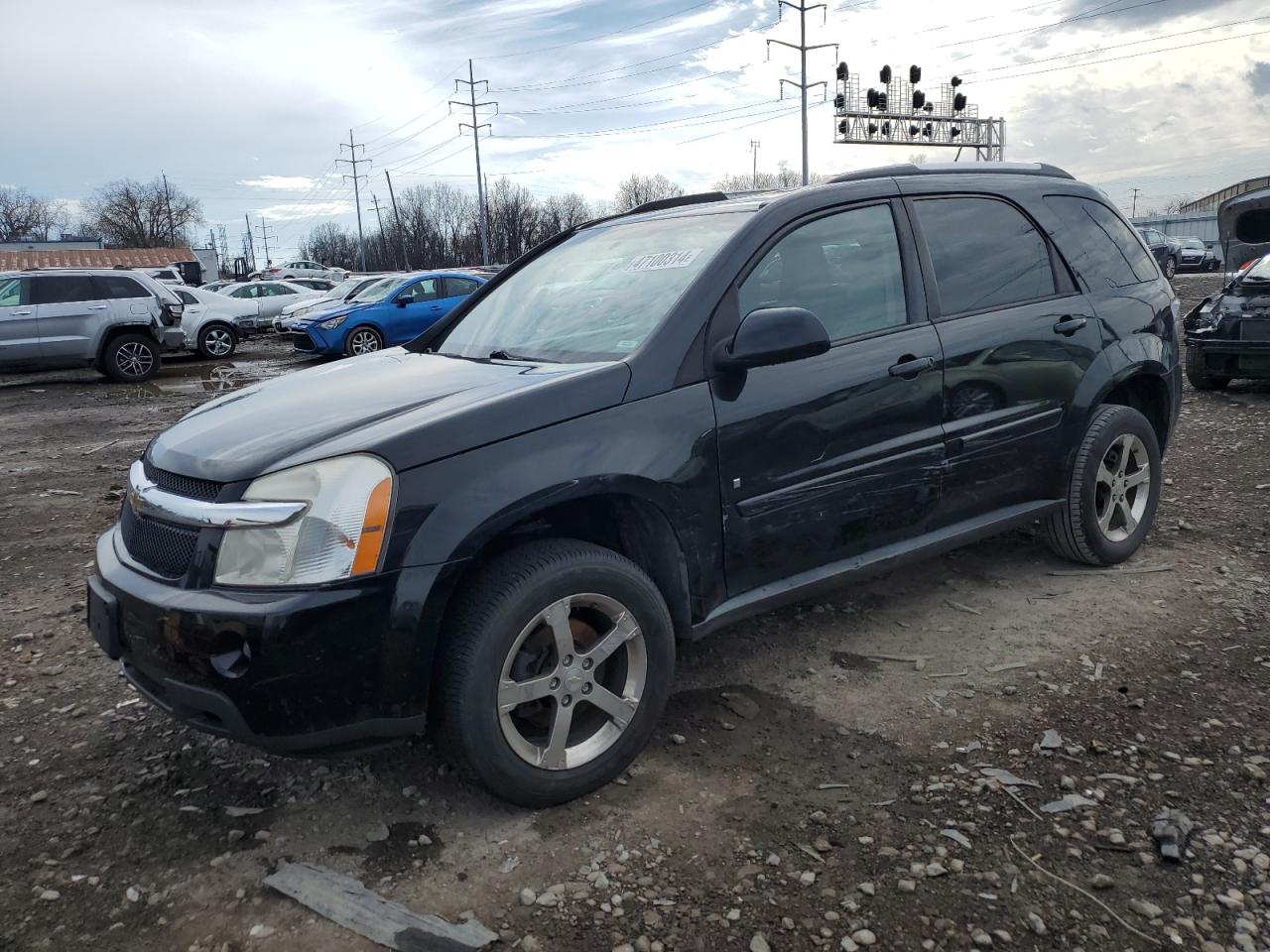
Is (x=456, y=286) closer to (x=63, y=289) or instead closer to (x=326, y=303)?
(x=326, y=303)

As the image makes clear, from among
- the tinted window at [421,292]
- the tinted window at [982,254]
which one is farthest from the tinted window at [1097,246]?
the tinted window at [421,292]

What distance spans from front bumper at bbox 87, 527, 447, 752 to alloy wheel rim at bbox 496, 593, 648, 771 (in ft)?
0.91

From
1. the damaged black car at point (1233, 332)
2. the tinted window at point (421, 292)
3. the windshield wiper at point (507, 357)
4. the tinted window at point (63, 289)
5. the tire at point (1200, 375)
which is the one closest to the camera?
the windshield wiper at point (507, 357)

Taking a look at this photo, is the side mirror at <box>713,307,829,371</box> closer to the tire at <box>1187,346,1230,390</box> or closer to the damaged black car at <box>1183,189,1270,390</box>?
the damaged black car at <box>1183,189,1270,390</box>

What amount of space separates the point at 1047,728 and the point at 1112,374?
1899mm

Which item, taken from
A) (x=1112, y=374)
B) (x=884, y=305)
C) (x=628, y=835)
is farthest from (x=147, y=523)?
(x=1112, y=374)

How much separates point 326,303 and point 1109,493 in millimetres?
17967

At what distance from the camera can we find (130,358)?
15812 mm

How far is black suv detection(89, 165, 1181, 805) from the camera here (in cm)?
246

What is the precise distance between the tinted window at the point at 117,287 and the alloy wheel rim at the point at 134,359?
0.81 metres

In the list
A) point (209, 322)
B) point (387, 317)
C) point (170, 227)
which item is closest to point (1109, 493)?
point (387, 317)

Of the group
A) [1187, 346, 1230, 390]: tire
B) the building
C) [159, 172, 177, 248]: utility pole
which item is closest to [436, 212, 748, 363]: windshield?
[1187, 346, 1230, 390]: tire

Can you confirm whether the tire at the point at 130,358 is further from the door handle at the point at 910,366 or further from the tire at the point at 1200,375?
the door handle at the point at 910,366

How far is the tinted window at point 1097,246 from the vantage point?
14.1ft
